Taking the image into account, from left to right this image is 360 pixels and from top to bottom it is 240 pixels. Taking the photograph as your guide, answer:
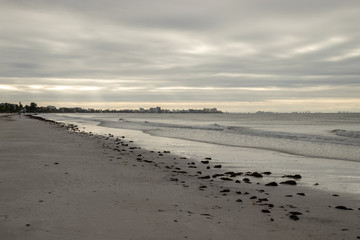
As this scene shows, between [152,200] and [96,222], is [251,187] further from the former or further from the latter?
[96,222]

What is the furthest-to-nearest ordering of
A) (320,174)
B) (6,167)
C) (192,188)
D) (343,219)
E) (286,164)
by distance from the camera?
(286,164), (320,174), (6,167), (192,188), (343,219)

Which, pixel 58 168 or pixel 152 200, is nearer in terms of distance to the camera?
pixel 152 200

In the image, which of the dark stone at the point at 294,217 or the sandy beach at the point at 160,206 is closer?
the sandy beach at the point at 160,206

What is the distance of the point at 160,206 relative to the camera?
6.79 m

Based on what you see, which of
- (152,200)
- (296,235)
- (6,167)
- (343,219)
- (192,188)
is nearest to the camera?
(296,235)

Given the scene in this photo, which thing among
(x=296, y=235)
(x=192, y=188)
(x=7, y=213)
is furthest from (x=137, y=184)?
(x=296, y=235)

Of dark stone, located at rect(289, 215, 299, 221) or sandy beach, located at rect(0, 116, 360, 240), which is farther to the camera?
dark stone, located at rect(289, 215, 299, 221)

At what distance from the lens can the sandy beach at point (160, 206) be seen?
17.4 ft

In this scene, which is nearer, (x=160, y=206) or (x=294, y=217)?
(x=294, y=217)

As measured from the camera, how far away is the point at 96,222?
220 inches

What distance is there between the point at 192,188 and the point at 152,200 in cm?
188

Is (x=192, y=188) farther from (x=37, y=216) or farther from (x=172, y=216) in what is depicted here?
(x=37, y=216)

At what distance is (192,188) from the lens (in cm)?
886

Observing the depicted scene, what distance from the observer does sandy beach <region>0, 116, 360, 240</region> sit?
5.30m
